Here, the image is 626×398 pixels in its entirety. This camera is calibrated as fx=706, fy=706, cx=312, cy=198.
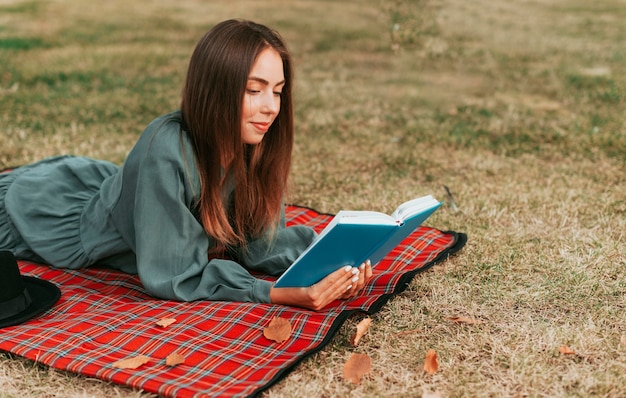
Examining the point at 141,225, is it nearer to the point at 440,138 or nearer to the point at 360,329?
the point at 360,329

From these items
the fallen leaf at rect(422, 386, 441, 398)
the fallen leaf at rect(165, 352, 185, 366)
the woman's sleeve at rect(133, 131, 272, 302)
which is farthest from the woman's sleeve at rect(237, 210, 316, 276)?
the fallen leaf at rect(422, 386, 441, 398)

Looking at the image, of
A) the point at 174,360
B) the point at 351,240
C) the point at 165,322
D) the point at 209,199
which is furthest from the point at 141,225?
the point at 351,240

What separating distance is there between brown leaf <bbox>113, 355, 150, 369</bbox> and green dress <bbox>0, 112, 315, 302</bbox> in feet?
1.66

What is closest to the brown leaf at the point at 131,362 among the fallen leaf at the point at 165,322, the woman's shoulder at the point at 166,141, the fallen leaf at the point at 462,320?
the fallen leaf at the point at 165,322

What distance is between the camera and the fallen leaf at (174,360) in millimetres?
2686

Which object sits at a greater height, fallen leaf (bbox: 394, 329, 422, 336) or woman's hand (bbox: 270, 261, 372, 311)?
woman's hand (bbox: 270, 261, 372, 311)

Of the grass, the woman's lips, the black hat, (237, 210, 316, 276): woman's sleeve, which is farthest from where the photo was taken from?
(237, 210, 316, 276): woman's sleeve

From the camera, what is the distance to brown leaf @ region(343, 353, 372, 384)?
2686 mm

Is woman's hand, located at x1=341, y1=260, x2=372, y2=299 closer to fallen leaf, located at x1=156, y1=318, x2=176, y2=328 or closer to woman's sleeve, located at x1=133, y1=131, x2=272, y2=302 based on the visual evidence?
woman's sleeve, located at x1=133, y1=131, x2=272, y2=302

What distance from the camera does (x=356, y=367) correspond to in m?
Answer: 2.73

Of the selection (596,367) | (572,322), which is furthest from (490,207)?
(596,367)

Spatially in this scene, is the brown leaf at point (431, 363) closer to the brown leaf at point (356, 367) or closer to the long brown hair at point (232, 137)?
the brown leaf at point (356, 367)

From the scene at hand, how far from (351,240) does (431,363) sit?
570 millimetres

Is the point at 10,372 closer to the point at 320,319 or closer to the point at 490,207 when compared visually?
the point at 320,319
